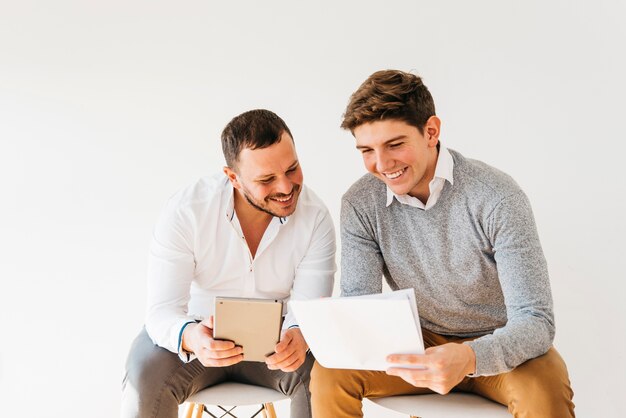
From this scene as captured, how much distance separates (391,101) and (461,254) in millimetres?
440

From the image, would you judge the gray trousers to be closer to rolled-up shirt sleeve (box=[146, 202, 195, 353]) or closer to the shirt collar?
rolled-up shirt sleeve (box=[146, 202, 195, 353])

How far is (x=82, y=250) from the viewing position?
293 centimetres

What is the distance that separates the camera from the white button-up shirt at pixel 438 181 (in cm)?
188

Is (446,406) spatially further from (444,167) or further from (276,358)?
(444,167)

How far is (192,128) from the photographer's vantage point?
9.45ft

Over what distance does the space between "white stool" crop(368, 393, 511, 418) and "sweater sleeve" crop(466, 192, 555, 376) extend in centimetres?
15

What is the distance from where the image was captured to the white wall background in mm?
2607

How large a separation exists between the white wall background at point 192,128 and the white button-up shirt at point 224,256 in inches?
26.1

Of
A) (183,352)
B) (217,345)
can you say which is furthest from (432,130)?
(183,352)

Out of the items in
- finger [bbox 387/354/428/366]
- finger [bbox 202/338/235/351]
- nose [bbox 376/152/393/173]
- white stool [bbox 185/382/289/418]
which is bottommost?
white stool [bbox 185/382/289/418]

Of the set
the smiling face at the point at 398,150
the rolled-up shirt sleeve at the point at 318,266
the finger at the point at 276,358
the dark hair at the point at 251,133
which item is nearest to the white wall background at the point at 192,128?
the rolled-up shirt sleeve at the point at 318,266

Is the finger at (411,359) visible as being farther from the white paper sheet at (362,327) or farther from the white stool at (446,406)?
the white stool at (446,406)

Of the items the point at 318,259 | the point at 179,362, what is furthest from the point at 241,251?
the point at 179,362

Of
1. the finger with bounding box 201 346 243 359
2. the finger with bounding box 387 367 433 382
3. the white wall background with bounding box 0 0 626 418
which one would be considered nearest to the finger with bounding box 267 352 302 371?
the finger with bounding box 201 346 243 359
